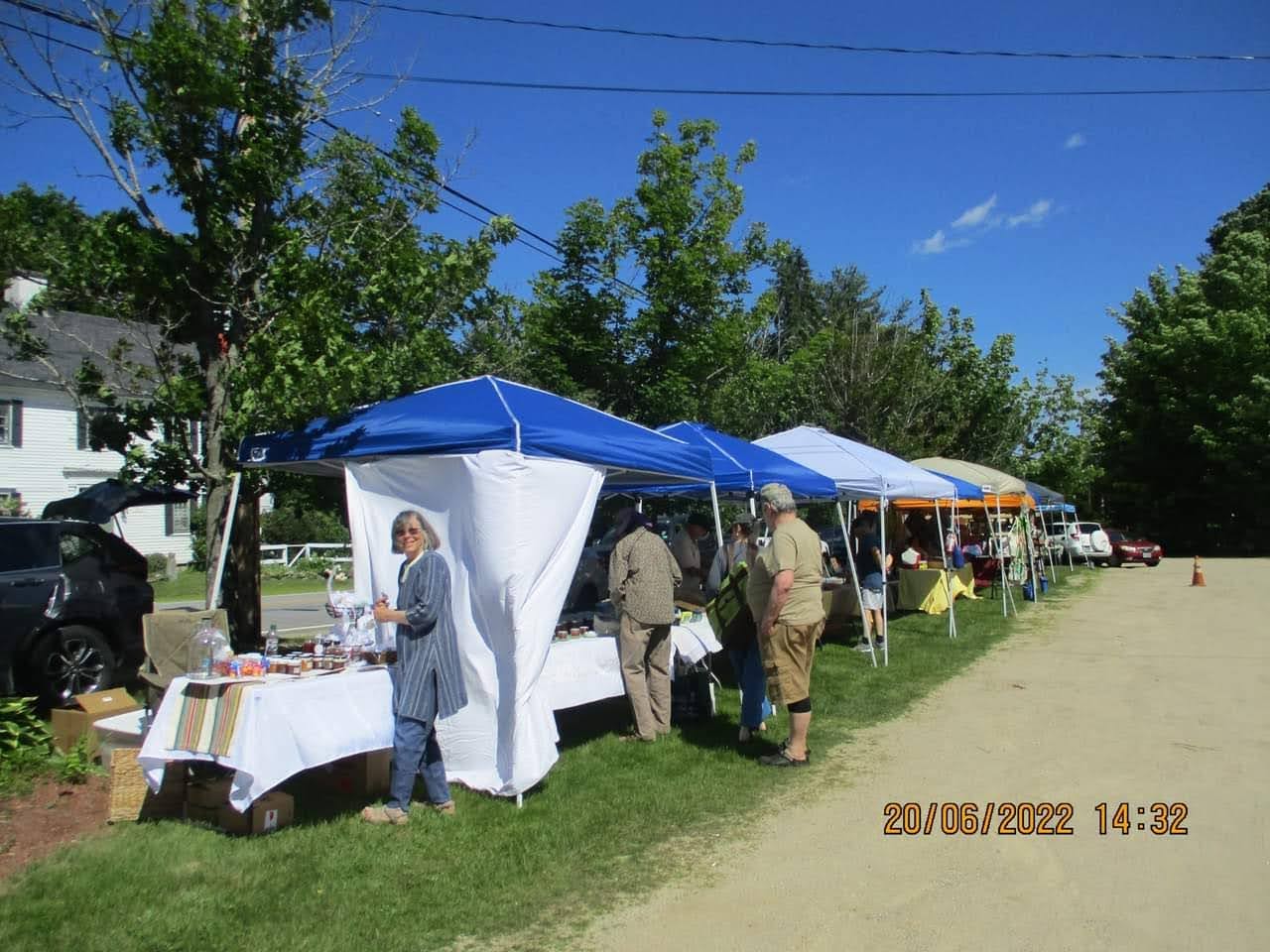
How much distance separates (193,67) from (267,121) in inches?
27.2

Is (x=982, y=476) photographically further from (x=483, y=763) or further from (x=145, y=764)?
(x=145, y=764)

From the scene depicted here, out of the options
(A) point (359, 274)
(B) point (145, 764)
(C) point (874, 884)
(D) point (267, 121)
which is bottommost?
(C) point (874, 884)

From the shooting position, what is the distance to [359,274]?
817 centimetres

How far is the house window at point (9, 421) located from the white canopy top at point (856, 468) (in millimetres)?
23834

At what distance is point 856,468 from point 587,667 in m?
5.85

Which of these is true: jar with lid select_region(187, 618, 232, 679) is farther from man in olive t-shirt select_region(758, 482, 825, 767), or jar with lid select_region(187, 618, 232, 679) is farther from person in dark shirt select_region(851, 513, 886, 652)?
person in dark shirt select_region(851, 513, 886, 652)

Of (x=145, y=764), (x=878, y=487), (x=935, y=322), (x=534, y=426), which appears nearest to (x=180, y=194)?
(x=534, y=426)

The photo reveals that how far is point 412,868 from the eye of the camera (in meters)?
4.86

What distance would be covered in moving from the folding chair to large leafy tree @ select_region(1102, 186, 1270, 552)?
121 feet

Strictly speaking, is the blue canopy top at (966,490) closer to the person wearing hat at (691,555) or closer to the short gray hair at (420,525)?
the person wearing hat at (691,555)

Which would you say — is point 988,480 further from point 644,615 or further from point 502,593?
point 502,593

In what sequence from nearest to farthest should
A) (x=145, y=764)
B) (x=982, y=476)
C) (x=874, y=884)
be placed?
1. (x=874, y=884)
2. (x=145, y=764)
3. (x=982, y=476)

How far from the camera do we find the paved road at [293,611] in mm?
15664
